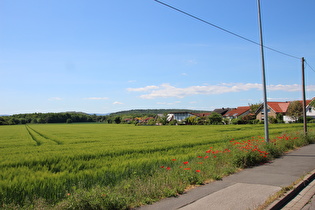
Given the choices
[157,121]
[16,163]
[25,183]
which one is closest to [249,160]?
[25,183]

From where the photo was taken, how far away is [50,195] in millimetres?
6711

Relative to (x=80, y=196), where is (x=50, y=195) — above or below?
below

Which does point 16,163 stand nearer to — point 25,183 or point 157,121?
point 25,183

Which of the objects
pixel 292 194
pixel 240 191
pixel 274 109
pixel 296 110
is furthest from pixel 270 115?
pixel 240 191

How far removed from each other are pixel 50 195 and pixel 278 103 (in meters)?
82.2

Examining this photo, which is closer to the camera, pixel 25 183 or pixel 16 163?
pixel 25 183

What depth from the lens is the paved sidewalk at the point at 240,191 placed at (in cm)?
514

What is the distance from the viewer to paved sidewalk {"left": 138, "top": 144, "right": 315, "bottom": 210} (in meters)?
5.14

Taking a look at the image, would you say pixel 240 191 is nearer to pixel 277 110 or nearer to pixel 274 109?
pixel 274 109

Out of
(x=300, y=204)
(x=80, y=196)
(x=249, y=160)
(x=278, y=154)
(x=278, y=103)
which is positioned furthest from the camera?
(x=278, y=103)

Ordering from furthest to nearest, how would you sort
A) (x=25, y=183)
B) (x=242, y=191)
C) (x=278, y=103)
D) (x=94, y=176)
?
(x=278, y=103) → (x=94, y=176) → (x=25, y=183) → (x=242, y=191)

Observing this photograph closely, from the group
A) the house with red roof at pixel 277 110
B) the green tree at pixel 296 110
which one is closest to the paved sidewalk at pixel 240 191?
the green tree at pixel 296 110

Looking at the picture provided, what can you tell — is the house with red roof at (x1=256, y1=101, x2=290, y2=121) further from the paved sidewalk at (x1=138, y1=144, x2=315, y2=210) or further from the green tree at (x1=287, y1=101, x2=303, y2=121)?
the paved sidewalk at (x1=138, y1=144, x2=315, y2=210)

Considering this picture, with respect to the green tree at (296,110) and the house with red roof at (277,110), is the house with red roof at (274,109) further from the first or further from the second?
the green tree at (296,110)
